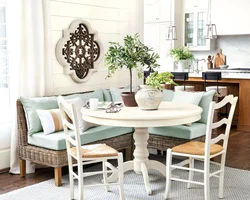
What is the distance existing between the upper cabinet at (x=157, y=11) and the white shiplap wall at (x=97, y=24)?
3488mm

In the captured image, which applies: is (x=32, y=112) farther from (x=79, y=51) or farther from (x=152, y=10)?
(x=152, y=10)

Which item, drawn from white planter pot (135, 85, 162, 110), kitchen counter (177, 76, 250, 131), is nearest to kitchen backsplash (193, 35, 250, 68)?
kitchen counter (177, 76, 250, 131)

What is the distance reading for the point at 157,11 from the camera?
9.57 metres

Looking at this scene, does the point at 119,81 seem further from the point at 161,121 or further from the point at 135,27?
the point at 161,121

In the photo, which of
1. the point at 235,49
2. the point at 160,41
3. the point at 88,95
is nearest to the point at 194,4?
the point at 160,41

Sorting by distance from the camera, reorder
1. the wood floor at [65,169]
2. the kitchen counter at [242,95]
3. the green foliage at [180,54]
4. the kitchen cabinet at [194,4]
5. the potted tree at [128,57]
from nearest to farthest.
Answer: the potted tree at [128,57], the wood floor at [65,169], the kitchen counter at [242,95], the green foliage at [180,54], the kitchen cabinet at [194,4]

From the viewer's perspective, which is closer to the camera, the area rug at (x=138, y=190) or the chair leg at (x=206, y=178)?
the chair leg at (x=206, y=178)

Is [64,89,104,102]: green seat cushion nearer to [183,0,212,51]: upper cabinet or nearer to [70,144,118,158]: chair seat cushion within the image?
[70,144,118,158]: chair seat cushion

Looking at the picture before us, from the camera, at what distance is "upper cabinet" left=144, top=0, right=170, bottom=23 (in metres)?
9.44

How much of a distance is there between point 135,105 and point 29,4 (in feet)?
5.42

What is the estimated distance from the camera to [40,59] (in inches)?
185

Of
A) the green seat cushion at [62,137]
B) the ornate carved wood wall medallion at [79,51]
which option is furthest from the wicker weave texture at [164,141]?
the ornate carved wood wall medallion at [79,51]

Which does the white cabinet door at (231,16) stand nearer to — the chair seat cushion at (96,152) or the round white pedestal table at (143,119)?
the round white pedestal table at (143,119)

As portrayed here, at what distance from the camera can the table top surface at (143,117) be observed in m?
3.52
